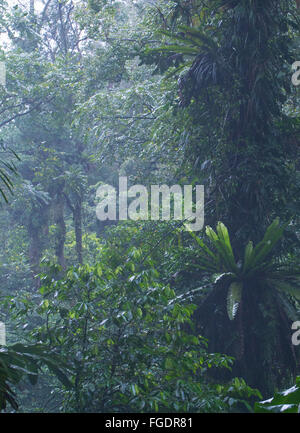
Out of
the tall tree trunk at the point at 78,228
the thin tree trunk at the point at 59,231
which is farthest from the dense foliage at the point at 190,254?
the thin tree trunk at the point at 59,231

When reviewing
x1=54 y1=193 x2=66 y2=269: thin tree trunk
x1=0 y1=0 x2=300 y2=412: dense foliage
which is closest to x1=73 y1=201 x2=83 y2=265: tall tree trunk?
x1=54 y1=193 x2=66 y2=269: thin tree trunk

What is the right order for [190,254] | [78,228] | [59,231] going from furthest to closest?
1. [59,231]
2. [78,228]
3. [190,254]

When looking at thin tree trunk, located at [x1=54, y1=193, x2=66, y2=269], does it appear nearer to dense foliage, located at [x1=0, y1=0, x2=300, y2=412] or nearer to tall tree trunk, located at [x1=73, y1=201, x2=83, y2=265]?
tall tree trunk, located at [x1=73, y1=201, x2=83, y2=265]

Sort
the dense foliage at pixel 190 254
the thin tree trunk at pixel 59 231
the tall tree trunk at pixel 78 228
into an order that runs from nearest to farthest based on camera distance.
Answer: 1. the dense foliage at pixel 190 254
2. the tall tree trunk at pixel 78 228
3. the thin tree trunk at pixel 59 231

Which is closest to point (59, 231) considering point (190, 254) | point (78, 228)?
point (78, 228)

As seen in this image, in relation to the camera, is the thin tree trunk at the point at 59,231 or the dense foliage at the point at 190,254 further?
the thin tree trunk at the point at 59,231

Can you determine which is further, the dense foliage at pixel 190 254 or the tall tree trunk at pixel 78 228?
the tall tree trunk at pixel 78 228

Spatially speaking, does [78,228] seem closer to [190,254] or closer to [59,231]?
[59,231]

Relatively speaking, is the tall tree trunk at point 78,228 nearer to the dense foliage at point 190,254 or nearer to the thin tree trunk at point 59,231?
the thin tree trunk at point 59,231

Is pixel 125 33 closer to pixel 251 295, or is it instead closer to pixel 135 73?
pixel 135 73

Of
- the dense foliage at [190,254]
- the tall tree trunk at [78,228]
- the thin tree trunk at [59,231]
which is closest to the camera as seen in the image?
the dense foliage at [190,254]

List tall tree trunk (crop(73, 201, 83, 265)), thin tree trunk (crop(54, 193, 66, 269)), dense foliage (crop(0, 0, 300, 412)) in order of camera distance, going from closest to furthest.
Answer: dense foliage (crop(0, 0, 300, 412)) → tall tree trunk (crop(73, 201, 83, 265)) → thin tree trunk (crop(54, 193, 66, 269))

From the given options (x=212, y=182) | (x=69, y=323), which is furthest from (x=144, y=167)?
(x=69, y=323)

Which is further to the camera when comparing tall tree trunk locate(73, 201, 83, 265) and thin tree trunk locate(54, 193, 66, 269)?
thin tree trunk locate(54, 193, 66, 269)
